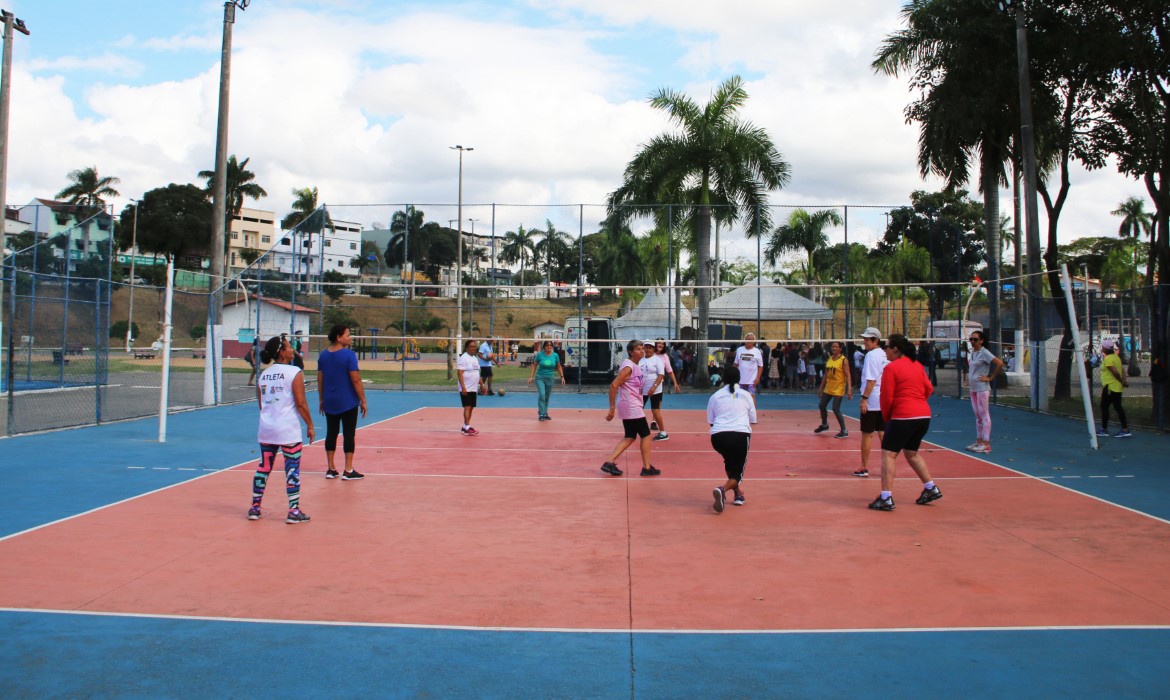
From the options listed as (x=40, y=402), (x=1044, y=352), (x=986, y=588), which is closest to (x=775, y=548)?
(x=986, y=588)

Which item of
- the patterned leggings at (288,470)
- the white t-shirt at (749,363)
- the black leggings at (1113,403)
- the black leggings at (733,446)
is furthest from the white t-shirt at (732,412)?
the black leggings at (1113,403)

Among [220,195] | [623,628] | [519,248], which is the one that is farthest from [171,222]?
[623,628]

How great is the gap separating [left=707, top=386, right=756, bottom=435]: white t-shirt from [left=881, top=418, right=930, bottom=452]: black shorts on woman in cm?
149

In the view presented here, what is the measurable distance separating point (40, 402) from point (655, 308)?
18040 millimetres

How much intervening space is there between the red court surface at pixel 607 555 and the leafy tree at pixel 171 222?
7400 cm

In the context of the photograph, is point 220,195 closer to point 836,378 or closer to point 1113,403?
point 836,378

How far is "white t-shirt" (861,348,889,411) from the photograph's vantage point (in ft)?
39.8

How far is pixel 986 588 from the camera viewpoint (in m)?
6.83

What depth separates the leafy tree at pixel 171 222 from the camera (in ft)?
257

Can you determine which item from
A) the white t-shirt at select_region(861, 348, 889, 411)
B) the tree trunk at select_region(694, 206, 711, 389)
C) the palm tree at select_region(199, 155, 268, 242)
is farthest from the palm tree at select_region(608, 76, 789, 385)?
the palm tree at select_region(199, 155, 268, 242)

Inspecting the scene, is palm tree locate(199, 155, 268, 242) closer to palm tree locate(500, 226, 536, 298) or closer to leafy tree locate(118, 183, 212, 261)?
leafy tree locate(118, 183, 212, 261)

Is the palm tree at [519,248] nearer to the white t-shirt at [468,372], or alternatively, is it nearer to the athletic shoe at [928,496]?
the white t-shirt at [468,372]

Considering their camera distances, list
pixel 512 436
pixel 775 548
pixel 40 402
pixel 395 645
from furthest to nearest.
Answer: pixel 40 402
pixel 512 436
pixel 775 548
pixel 395 645

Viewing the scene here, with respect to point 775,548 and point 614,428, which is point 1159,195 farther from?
point 775,548
